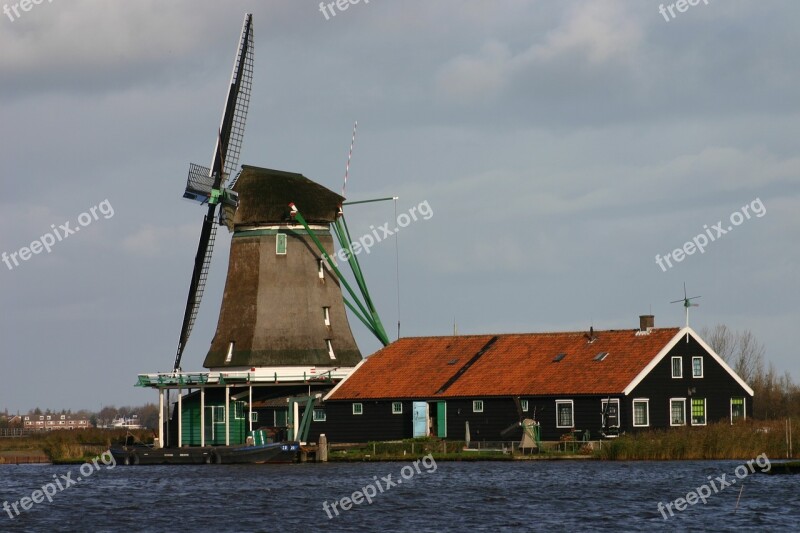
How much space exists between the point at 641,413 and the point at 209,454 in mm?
16495

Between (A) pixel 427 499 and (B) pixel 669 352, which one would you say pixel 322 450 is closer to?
(B) pixel 669 352

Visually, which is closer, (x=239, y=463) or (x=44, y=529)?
(x=44, y=529)

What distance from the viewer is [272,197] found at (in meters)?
65.4

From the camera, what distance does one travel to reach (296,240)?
66062mm

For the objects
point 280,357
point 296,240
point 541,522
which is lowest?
point 541,522

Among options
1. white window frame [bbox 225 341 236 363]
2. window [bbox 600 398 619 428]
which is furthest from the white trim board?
window [bbox 600 398 619 428]

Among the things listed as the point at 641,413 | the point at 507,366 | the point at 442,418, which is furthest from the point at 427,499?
the point at 507,366

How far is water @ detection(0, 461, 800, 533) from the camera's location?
38062 millimetres

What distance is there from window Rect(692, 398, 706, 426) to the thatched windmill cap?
17218 millimetres

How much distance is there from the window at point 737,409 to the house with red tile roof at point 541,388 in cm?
4

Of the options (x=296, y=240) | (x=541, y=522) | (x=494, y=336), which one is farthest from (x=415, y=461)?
(x=541, y=522)

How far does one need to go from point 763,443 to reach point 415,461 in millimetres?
12222

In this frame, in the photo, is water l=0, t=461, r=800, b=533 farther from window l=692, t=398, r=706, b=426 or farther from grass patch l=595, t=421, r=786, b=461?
window l=692, t=398, r=706, b=426

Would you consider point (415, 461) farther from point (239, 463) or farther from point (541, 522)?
point (541, 522)
